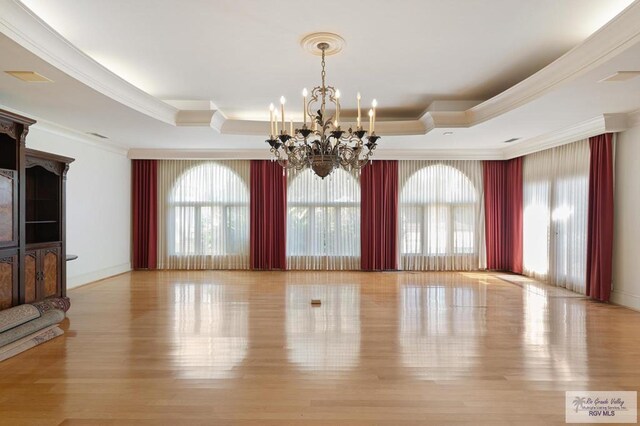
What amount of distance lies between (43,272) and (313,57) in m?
4.13

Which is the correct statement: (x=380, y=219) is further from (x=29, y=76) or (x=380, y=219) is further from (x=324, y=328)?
(x=29, y=76)

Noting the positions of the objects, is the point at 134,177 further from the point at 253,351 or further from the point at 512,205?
the point at 512,205

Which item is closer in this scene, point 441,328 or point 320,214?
point 441,328

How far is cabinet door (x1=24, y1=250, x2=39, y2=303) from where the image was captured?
4.10 m

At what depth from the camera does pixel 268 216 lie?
7797 mm

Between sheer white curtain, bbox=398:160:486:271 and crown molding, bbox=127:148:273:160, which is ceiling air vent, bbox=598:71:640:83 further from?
crown molding, bbox=127:148:273:160

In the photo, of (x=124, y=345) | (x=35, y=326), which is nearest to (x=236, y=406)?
(x=124, y=345)

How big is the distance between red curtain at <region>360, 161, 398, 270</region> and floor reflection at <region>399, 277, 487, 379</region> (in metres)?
1.72

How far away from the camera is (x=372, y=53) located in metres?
3.78

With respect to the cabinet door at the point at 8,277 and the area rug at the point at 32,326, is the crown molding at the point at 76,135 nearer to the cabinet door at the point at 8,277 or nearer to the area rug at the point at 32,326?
the cabinet door at the point at 8,277

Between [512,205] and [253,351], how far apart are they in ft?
21.6

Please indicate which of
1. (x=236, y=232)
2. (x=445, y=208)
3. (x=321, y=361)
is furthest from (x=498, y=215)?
(x=321, y=361)

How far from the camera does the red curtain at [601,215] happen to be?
5.05 metres

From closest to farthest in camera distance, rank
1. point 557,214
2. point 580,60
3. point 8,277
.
Result: point 580,60 → point 8,277 → point 557,214
